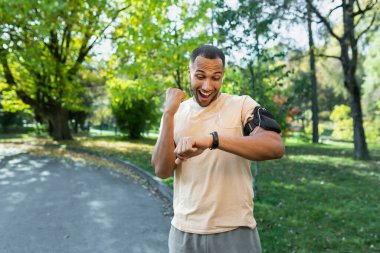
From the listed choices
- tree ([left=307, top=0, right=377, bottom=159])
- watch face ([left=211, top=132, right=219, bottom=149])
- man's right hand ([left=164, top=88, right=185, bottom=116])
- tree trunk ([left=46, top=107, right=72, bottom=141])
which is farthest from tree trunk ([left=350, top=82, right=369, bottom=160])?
tree trunk ([left=46, top=107, right=72, bottom=141])

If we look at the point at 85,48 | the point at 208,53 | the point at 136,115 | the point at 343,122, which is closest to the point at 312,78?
the point at 343,122

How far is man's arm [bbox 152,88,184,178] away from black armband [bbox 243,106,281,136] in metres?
0.41

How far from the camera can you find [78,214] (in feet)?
22.6

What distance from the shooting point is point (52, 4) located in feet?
44.4

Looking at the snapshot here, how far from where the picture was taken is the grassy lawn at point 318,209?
17.3 feet

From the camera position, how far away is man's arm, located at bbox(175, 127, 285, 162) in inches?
69.4

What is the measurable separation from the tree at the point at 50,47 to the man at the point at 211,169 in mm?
12104

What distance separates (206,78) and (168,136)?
392mm

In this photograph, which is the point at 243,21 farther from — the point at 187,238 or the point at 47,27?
the point at 47,27

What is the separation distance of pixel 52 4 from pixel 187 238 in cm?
1342

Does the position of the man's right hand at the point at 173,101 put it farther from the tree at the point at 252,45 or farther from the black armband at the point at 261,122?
the tree at the point at 252,45

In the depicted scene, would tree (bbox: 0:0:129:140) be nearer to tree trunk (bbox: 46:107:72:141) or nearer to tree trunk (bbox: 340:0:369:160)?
tree trunk (bbox: 46:107:72:141)

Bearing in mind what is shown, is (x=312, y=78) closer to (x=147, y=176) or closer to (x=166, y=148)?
(x=147, y=176)

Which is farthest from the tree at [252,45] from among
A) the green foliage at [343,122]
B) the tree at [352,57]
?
the green foliage at [343,122]
